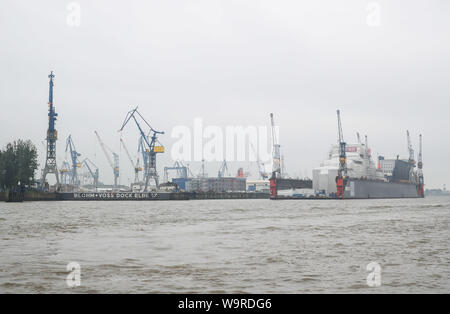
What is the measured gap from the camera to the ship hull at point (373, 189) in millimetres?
146750

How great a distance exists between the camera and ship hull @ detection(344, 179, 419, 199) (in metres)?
147

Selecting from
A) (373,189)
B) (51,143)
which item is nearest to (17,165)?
(51,143)

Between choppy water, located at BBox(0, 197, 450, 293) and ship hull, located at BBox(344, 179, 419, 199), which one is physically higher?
ship hull, located at BBox(344, 179, 419, 199)

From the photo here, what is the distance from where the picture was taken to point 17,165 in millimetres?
99250

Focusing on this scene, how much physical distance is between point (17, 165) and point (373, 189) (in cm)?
10624

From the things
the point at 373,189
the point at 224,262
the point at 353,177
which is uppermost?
the point at 353,177

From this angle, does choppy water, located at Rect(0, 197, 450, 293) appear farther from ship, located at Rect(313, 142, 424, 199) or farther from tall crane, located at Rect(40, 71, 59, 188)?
ship, located at Rect(313, 142, 424, 199)

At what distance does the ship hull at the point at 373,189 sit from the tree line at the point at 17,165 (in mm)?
85217

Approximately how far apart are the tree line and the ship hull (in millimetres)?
85217

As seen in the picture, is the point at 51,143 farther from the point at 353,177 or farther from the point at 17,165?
the point at 353,177

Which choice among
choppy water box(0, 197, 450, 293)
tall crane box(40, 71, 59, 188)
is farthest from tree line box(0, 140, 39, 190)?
choppy water box(0, 197, 450, 293)

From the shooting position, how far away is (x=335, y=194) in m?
148
